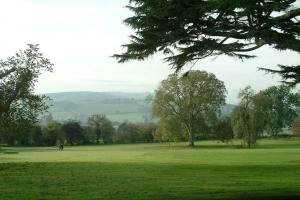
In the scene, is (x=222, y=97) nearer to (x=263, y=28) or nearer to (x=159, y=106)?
(x=159, y=106)

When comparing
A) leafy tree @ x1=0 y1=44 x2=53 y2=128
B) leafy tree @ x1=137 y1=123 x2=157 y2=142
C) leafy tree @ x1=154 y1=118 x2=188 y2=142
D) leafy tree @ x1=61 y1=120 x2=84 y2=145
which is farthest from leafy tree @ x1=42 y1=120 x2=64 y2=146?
leafy tree @ x1=0 y1=44 x2=53 y2=128

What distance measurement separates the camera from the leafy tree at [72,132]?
10809cm

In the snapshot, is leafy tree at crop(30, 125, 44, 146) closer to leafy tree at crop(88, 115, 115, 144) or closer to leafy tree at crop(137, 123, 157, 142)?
leafy tree at crop(88, 115, 115, 144)

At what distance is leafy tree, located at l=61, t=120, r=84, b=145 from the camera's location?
355ft

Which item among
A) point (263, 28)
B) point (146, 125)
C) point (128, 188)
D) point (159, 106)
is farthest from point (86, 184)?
point (146, 125)

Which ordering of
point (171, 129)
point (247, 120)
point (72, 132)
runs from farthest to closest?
point (72, 132) < point (171, 129) < point (247, 120)

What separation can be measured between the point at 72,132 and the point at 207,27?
319 feet

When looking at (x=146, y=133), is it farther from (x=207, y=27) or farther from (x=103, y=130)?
(x=207, y=27)

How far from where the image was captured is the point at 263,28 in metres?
13.3

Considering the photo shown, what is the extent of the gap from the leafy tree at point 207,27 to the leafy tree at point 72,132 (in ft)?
308

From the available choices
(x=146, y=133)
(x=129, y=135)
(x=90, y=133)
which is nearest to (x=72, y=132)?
(x=90, y=133)

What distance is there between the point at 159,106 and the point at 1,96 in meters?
67.7

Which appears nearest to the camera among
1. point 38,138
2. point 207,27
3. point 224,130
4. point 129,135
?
point 207,27

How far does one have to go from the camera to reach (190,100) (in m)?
83.5
